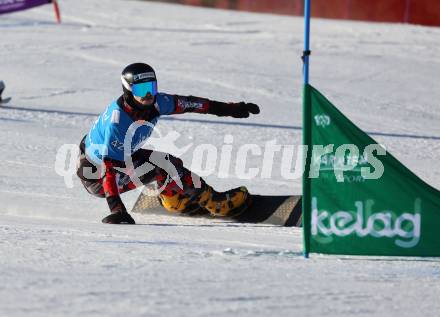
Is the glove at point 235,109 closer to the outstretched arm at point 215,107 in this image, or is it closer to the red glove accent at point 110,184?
the outstretched arm at point 215,107

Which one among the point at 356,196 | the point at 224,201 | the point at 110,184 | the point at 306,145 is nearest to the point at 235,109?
the point at 224,201

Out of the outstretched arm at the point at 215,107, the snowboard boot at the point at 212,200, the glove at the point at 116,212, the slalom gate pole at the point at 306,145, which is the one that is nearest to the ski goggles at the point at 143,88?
the outstretched arm at the point at 215,107

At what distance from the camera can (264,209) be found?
793 centimetres

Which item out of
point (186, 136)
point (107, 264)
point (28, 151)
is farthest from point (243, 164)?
point (107, 264)

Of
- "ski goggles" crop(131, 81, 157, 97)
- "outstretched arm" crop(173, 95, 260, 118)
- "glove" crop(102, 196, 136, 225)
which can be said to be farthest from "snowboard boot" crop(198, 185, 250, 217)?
"ski goggles" crop(131, 81, 157, 97)

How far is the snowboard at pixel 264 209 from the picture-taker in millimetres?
7703

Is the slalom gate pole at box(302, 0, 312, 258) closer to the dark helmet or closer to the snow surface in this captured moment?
the snow surface

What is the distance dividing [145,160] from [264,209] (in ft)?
3.40

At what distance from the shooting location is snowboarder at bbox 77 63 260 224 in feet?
24.5

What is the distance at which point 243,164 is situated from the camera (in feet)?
34.0

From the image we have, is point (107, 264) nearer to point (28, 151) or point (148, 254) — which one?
point (148, 254)

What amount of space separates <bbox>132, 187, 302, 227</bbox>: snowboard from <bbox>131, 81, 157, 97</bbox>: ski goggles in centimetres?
96

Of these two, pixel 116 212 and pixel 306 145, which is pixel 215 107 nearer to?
pixel 116 212

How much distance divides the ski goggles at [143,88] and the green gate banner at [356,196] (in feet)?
6.44
